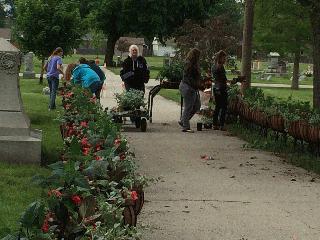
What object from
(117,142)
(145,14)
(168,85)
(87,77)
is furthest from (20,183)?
(145,14)

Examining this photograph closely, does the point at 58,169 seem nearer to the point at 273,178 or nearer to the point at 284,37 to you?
the point at 273,178

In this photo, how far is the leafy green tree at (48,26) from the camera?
3138 cm

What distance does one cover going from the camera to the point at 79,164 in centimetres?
A: 512

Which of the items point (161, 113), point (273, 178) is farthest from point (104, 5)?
point (273, 178)

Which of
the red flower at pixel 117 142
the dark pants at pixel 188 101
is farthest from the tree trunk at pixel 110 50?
the red flower at pixel 117 142

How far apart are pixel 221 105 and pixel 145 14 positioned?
46.8 meters

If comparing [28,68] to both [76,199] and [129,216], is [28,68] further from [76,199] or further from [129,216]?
A: [76,199]

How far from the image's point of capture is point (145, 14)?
61.9 meters

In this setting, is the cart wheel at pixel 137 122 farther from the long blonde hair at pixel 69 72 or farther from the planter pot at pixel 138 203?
the planter pot at pixel 138 203

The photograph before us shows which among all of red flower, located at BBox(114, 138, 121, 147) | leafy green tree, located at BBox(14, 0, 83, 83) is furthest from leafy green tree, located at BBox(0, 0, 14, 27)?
red flower, located at BBox(114, 138, 121, 147)

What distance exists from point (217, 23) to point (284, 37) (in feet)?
43.6

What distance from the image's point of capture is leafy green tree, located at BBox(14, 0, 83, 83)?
31.4 m

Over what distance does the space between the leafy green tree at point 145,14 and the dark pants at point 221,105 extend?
150 ft

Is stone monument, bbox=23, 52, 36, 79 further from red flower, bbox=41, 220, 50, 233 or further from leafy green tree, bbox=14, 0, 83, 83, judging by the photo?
red flower, bbox=41, 220, 50, 233
